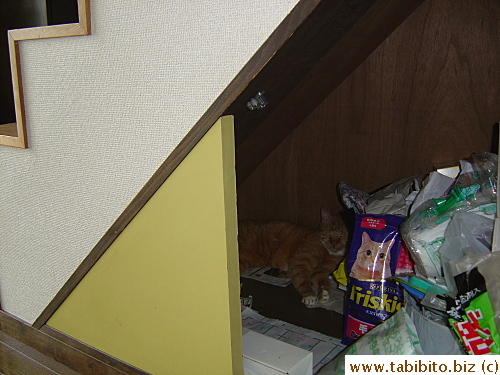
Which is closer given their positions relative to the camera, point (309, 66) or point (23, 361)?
point (309, 66)

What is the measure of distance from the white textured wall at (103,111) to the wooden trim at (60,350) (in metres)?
0.06

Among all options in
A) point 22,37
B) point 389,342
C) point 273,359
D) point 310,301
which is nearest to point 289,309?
point 310,301

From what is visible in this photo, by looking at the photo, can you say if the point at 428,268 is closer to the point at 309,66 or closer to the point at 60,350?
the point at 309,66

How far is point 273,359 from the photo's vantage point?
109cm

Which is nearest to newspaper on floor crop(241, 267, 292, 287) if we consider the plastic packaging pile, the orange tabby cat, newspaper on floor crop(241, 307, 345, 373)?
the orange tabby cat

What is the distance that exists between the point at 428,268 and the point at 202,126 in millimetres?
601

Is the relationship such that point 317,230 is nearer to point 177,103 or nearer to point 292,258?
point 292,258

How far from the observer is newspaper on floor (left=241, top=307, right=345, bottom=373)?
4.11ft

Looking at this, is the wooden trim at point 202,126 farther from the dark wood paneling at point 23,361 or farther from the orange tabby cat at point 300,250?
the orange tabby cat at point 300,250

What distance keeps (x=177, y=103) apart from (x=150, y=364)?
669mm

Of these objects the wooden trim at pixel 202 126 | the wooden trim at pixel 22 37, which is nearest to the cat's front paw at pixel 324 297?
the wooden trim at pixel 202 126

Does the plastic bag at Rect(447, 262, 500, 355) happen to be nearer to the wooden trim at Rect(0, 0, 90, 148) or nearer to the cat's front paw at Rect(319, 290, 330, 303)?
the cat's front paw at Rect(319, 290, 330, 303)

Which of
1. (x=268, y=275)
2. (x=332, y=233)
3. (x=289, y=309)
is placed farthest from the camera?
(x=268, y=275)

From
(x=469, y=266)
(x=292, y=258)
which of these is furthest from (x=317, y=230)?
(x=469, y=266)
